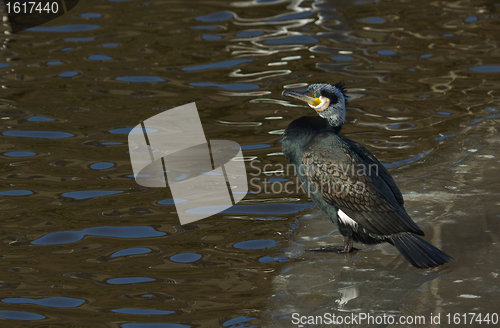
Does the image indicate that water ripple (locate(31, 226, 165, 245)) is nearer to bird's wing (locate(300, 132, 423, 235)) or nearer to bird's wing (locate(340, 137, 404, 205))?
bird's wing (locate(300, 132, 423, 235))

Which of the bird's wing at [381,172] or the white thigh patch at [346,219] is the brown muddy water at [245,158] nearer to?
the white thigh patch at [346,219]

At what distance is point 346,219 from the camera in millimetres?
4426

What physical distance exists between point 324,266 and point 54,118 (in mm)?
4176

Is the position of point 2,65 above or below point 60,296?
above

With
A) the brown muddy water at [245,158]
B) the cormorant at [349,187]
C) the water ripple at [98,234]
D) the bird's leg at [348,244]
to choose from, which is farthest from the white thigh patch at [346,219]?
the water ripple at [98,234]

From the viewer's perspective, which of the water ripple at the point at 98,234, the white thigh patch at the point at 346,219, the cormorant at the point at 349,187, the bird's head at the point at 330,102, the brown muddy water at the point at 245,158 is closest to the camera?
the brown muddy water at the point at 245,158

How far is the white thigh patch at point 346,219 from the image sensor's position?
14.4 feet

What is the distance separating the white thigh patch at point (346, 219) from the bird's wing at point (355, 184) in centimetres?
6

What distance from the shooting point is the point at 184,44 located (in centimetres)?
929

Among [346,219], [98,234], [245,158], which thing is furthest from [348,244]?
[245,158]

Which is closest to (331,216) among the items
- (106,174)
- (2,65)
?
(106,174)

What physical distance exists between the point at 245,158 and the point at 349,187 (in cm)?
222

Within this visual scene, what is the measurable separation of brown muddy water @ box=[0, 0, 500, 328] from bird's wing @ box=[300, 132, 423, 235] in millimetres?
340

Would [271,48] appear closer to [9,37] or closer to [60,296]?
[9,37]
